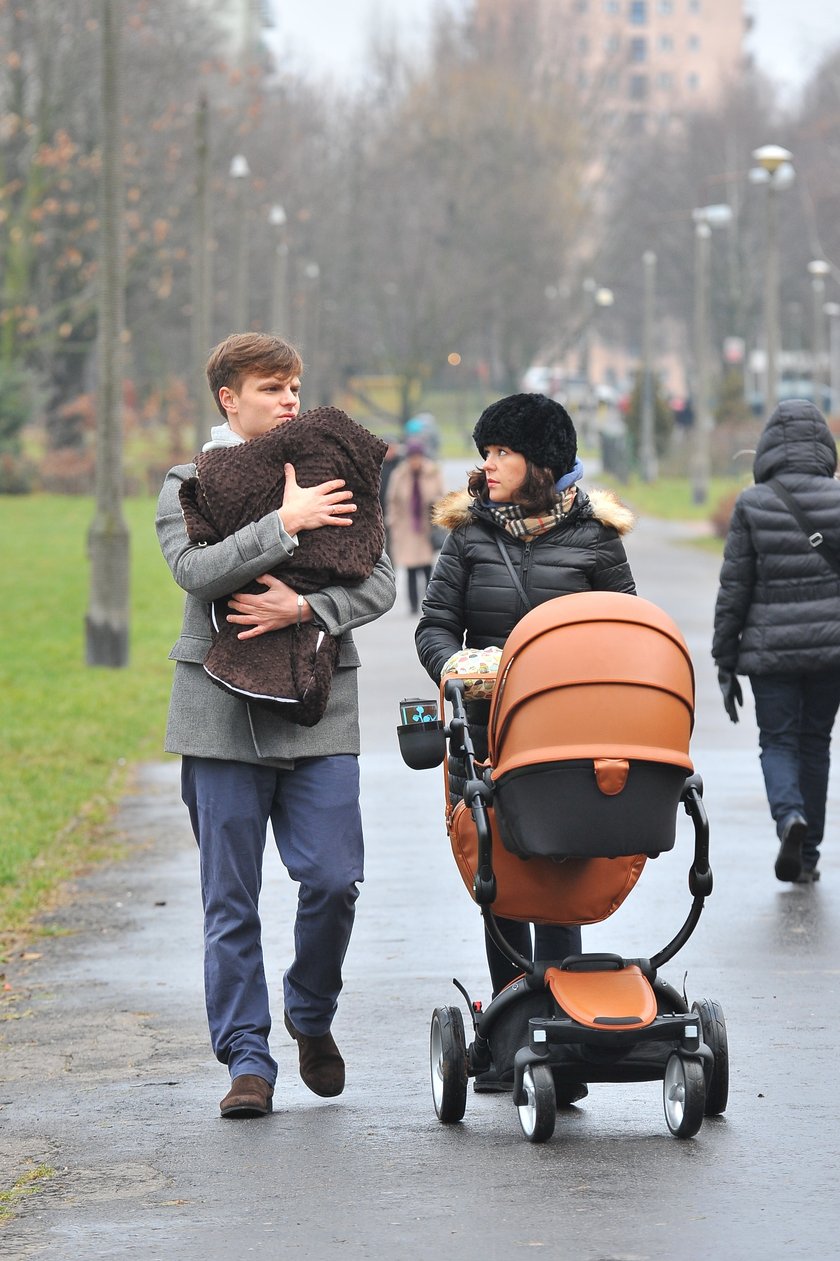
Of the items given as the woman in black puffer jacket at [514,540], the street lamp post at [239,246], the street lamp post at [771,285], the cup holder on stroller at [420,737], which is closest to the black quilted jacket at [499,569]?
the woman in black puffer jacket at [514,540]

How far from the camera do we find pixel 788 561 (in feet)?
30.7

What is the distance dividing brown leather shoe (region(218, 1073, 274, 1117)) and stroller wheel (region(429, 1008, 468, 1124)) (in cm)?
41

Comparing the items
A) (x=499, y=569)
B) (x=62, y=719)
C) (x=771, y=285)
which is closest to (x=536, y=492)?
(x=499, y=569)

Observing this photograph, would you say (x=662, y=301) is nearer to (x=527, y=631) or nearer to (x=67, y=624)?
(x=67, y=624)

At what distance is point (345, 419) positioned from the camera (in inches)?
229

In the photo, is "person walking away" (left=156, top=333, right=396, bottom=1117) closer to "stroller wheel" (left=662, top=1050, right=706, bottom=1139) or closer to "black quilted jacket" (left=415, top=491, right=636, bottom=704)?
"black quilted jacket" (left=415, top=491, right=636, bottom=704)

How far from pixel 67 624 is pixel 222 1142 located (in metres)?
17.1

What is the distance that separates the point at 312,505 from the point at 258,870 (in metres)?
0.93

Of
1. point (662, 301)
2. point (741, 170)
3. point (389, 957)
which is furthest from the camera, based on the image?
point (662, 301)

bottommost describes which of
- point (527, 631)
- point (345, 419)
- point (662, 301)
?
point (662, 301)

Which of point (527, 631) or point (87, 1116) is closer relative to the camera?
point (527, 631)

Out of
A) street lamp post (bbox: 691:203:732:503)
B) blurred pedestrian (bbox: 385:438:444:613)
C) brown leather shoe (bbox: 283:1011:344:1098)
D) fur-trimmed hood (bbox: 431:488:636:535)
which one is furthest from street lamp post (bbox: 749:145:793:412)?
brown leather shoe (bbox: 283:1011:344:1098)

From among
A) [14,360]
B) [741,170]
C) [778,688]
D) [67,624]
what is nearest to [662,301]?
[741,170]

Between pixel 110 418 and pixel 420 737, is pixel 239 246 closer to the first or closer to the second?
pixel 110 418
